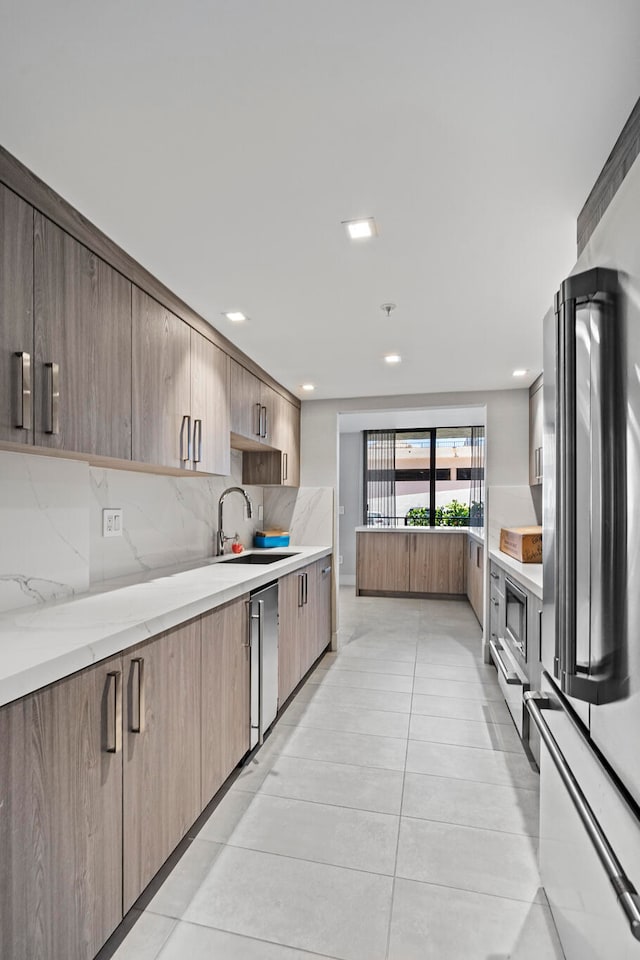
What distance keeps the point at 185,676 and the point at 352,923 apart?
0.90 meters

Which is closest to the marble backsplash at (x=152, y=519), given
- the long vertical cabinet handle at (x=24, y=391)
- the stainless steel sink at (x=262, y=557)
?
the stainless steel sink at (x=262, y=557)

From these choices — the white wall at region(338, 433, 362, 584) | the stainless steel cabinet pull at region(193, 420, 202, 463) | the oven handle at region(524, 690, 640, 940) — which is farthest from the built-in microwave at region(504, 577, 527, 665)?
the white wall at region(338, 433, 362, 584)

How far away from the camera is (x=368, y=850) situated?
6.23ft

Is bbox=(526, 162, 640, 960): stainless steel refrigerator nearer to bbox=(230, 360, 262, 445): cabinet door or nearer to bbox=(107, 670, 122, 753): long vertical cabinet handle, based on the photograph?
bbox=(107, 670, 122, 753): long vertical cabinet handle

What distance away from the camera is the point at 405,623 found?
5461 millimetres

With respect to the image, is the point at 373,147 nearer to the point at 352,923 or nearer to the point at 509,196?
the point at 509,196

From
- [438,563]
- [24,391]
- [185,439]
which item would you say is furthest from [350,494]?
[24,391]

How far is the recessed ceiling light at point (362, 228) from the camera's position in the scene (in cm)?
181

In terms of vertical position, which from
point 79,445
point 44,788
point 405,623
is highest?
point 79,445

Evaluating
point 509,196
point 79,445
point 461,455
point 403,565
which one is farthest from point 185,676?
point 461,455

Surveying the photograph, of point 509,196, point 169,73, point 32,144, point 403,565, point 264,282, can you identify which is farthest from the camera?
point 403,565

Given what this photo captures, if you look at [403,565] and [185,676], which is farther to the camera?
[403,565]

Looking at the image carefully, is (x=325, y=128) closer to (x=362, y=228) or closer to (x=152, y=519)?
(x=362, y=228)

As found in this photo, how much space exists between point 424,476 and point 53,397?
670 cm
